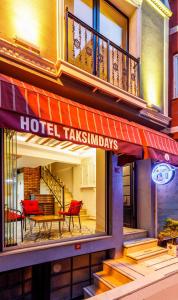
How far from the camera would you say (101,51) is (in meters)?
7.52

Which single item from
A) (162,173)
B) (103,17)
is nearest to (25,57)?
(103,17)

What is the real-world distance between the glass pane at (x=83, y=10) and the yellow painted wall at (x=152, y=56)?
222 centimetres

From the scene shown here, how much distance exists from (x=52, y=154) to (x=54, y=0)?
695cm

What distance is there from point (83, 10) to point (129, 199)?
6365mm

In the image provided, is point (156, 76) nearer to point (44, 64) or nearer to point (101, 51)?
point (101, 51)

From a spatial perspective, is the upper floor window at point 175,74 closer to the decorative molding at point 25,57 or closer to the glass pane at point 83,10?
the glass pane at point 83,10

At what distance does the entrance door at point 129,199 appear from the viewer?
9156 millimetres

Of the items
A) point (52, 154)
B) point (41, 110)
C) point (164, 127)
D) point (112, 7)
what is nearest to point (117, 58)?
point (112, 7)

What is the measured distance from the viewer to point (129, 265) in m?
6.71

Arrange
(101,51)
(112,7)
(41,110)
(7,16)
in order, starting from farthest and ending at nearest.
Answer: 1. (112,7)
2. (101,51)
3. (7,16)
4. (41,110)

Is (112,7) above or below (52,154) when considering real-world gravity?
above

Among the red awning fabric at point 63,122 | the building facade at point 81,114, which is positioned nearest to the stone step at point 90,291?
the building facade at point 81,114

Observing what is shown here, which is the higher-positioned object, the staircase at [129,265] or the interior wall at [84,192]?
the interior wall at [84,192]

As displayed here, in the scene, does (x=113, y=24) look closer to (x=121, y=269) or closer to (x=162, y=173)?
(x=162, y=173)
